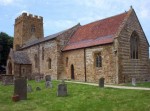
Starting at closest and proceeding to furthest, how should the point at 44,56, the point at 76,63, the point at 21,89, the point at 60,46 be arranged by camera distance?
the point at 21,89, the point at 76,63, the point at 60,46, the point at 44,56

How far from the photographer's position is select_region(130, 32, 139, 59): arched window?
29.7m

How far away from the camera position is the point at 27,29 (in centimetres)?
5572

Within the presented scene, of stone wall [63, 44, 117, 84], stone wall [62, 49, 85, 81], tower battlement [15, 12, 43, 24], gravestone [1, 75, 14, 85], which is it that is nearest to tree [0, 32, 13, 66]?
tower battlement [15, 12, 43, 24]

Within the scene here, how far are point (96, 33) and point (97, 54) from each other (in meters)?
3.63

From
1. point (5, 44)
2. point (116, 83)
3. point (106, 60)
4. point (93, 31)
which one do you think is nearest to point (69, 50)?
point (93, 31)

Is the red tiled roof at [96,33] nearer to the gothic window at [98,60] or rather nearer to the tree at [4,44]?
the gothic window at [98,60]

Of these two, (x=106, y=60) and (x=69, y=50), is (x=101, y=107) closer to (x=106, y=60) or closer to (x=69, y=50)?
(x=106, y=60)

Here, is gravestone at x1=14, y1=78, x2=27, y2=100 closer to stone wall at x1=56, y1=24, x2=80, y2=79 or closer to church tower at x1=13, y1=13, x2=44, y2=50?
stone wall at x1=56, y1=24, x2=80, y2=79

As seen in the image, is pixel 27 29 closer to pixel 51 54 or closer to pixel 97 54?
pixel 51 54

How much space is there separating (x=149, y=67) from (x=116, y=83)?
710 centimetres

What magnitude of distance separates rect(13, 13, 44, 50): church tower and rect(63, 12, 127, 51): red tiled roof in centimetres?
2008

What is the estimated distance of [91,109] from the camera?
12.8m

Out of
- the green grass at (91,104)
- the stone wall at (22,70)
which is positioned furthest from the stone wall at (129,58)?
the stone wall at (22,70)

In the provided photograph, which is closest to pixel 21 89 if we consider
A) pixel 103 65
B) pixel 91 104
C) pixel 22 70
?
pixel 91 104
